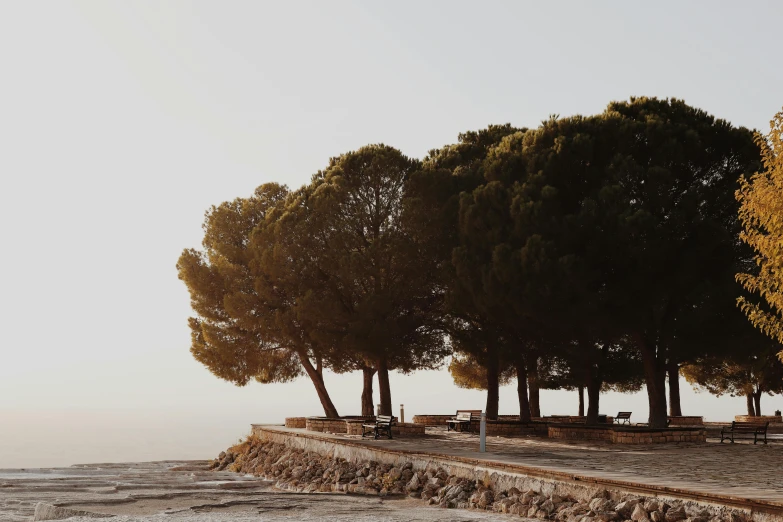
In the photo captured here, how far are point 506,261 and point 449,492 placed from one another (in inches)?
454

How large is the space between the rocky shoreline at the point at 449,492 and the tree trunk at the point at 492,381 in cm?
862

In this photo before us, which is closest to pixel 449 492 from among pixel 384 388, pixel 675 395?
pixel 384 388

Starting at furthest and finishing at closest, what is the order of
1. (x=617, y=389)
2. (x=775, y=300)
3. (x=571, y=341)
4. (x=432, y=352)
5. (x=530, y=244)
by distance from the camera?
(x=617, y=389)
(x=432, y=352)
(x=571, y=341)
(x=530, y=244)
(x=775, y=300)

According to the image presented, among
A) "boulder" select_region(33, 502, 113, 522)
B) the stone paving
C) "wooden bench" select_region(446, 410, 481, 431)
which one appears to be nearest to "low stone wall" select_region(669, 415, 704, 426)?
"wooden bench" select_region(446, 410, 481, 431)

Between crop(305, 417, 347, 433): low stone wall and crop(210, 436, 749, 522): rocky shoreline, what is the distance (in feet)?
6.28

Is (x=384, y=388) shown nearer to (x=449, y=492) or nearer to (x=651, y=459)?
(x=651, y=459)

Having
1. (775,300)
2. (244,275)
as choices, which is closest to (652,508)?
(775,300)

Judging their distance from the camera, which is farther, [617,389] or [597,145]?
[617,389]

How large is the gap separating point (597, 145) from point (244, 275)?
54.7ft

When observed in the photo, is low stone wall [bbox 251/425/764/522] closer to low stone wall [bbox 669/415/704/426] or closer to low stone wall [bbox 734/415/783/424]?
low stone wall [bbox 669/415/704/426]

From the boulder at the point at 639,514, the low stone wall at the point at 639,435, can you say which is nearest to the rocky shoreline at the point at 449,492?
the boulder at the point at 639,514

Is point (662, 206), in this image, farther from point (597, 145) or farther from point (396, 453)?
point (396, 453)

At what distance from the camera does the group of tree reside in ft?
87.8

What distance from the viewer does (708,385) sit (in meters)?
46.0
